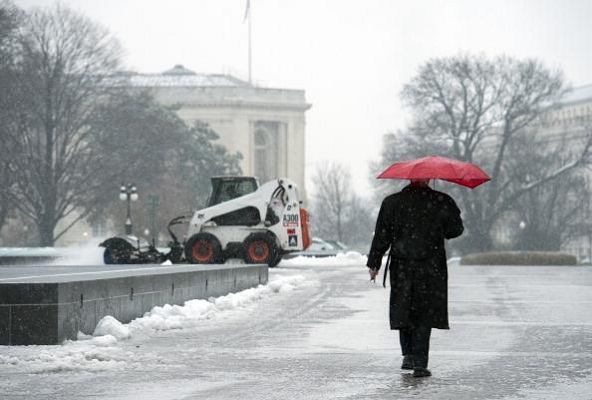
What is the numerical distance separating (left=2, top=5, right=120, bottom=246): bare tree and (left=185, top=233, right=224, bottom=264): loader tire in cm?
2643

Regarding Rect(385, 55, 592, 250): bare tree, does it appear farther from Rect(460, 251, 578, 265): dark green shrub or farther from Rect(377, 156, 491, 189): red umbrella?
Rect(377, 156, 491, 189): red umbrella

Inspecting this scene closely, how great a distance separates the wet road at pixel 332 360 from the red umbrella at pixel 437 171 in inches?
67.7

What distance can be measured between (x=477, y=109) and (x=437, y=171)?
2751 inches

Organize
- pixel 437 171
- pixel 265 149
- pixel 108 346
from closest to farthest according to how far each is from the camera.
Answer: pixel 437 171 < pixel 108 346 < pixel 265 149

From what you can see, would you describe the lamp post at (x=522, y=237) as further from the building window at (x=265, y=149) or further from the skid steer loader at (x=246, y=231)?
the building window at (x=265, y=149)

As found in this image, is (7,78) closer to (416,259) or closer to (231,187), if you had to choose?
(231,187)

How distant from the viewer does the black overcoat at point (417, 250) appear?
13.0m

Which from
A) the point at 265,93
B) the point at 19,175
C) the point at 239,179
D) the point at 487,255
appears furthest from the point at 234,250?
the point at 265,93

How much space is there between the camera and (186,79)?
144 m

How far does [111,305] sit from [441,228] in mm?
5593

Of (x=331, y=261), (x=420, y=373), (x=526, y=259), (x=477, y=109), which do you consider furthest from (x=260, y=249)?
(x=477, y=109)

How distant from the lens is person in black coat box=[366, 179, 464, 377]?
12977 mm

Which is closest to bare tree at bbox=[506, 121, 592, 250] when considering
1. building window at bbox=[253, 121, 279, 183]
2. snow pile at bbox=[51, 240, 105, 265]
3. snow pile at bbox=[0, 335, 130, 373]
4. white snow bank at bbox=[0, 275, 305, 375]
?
snow pile at bbox=[51, 240, 105, 265]

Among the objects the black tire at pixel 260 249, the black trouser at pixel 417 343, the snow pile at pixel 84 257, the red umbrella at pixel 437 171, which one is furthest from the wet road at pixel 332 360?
the snow pile at pixel 84 257
